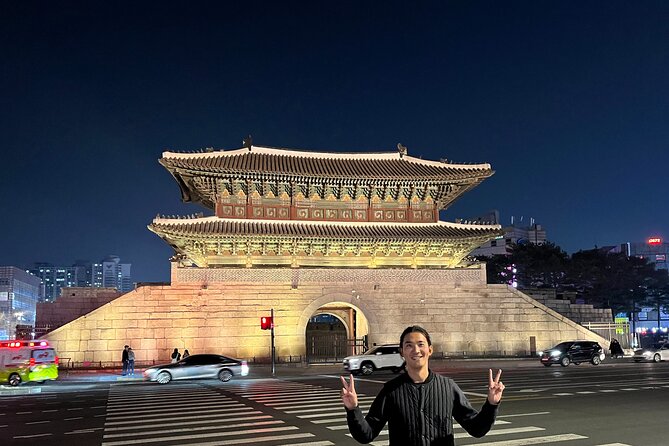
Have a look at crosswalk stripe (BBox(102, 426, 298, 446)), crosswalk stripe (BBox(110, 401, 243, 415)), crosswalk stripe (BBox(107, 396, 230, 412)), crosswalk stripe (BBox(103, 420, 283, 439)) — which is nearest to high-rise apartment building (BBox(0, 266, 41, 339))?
crosswalk stripe (BBox(107, 396, 230, 412))

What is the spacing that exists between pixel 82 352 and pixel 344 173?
16746mm

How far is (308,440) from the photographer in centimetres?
984

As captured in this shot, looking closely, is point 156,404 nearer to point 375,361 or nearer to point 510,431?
point 510,431

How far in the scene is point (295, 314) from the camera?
31109 mm

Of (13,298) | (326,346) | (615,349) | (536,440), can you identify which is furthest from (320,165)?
(13,298)

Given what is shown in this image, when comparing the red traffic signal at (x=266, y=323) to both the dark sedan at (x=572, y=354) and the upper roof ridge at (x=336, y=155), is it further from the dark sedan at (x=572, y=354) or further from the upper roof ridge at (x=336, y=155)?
the dark sedan at (x=572, y=354)

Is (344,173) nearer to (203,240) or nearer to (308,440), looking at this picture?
(203,240)

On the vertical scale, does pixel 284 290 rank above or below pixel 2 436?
above

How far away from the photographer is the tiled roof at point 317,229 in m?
30.5

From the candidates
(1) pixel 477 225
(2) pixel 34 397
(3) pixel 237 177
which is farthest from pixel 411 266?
(2) pixel 34 397

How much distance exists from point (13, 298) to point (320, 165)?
326 feet

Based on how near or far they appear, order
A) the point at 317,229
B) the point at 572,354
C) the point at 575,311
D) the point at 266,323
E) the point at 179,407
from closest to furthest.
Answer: the point at 179,407 → the point at 266,323 → the point at 572,354 → the point at 317,229 → the point at 575,311

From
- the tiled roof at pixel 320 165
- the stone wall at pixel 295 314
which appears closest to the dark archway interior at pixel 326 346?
the stone wall at pixel 295 314

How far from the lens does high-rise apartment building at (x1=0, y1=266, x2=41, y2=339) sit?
99.6 metres
